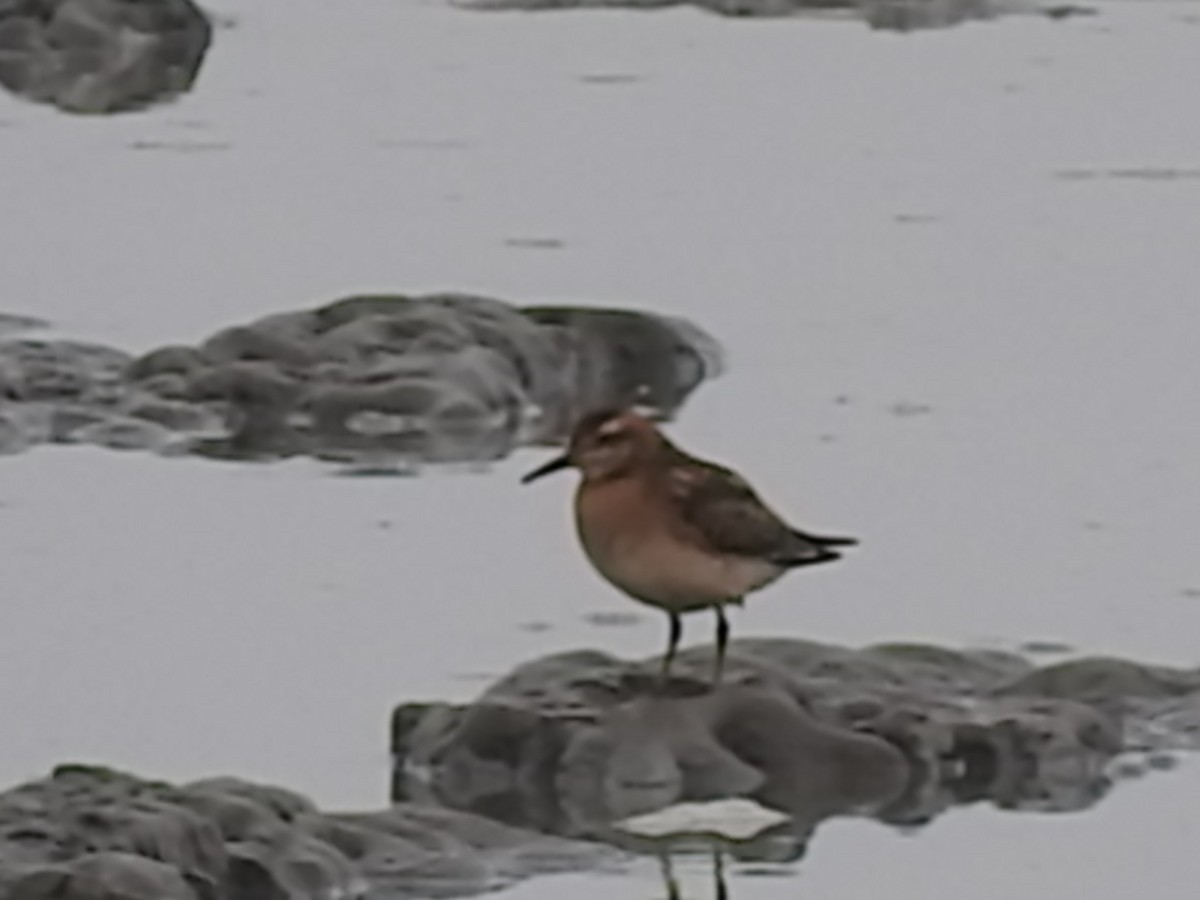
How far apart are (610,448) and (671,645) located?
1.26 feet

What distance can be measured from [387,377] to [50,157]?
3298mm

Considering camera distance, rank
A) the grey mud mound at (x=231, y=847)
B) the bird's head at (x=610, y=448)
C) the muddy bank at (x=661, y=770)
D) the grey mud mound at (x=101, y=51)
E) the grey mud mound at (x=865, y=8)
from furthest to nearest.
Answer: the grey mud mound at (x=865, y=8) < the grey mud mound at (x=101, y=51) < the bird's head at (x=610, y=448) < the muddy bank at (x=661, y=770) < the grey mud mound at (x=231, y=847)

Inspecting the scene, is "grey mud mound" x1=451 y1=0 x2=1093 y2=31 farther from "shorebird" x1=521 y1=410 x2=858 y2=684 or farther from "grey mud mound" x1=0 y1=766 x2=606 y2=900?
"grey mud mound" x1=0 y1=766 x2=606 y2=900

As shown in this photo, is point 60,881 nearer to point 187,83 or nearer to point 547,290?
point 547,290

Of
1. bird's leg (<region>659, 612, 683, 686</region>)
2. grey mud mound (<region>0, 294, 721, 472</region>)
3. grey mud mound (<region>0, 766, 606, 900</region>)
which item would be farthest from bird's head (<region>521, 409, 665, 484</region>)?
grey mud mound (<region>0, 294, 721, 472</region>)

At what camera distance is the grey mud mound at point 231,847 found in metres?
7.20

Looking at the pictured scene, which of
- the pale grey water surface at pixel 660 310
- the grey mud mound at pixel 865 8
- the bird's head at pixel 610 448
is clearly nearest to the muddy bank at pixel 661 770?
the pale grey water surface at pixel 660 310

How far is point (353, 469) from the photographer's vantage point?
422 inches

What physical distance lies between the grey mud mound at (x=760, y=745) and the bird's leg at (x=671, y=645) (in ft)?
0.11

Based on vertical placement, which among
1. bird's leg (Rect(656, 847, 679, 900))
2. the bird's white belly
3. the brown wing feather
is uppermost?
the brown wing feather

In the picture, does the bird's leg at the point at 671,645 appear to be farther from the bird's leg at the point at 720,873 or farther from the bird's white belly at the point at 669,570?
the bird's leg at the point at 720,873

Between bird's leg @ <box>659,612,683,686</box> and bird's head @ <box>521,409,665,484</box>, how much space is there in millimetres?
286

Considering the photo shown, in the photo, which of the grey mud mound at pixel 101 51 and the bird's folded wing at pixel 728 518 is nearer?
the bird's folded wing at pixel 728 518

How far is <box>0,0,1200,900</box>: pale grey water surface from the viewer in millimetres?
8664
